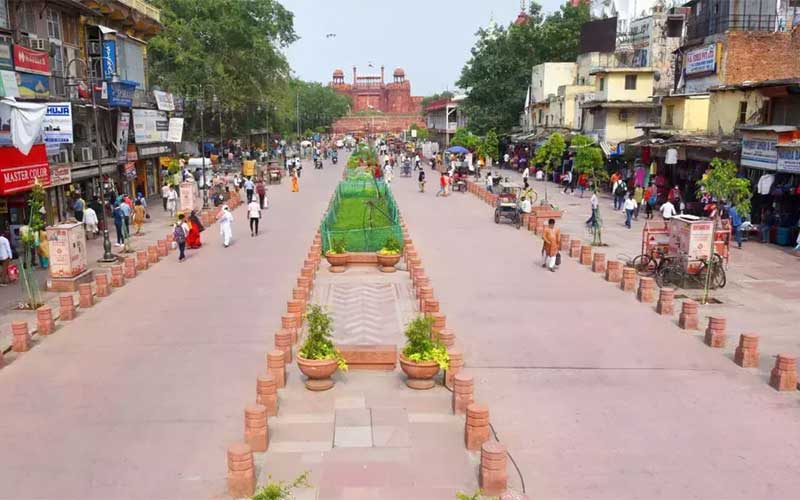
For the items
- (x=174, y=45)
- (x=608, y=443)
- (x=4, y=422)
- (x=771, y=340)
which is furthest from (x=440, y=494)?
(x=174, y=45)

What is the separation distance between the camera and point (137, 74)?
31.5 meters

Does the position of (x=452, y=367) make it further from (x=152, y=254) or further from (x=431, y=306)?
(x=152, y=254)

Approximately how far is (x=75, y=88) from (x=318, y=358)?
19771 mm

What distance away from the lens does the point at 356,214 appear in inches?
965

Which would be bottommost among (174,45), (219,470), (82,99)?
(219,470)

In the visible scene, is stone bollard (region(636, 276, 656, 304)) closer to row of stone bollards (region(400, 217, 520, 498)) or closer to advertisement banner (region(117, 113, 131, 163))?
row of stone bollards (region(400, 217, 520, 498))

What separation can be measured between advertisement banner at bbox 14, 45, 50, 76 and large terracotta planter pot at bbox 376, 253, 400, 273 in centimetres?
1121

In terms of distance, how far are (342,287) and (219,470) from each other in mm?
8743

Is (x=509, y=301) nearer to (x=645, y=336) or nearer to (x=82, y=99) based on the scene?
(x=645, y=336)

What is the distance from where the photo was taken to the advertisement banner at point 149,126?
101ft

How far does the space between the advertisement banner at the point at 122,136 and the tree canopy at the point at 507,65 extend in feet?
106

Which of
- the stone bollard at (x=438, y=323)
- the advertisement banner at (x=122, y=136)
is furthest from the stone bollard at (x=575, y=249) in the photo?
the advertisement banner at (x=122, y=136)

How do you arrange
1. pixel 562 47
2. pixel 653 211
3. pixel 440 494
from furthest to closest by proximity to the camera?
pixel 562 47
pixel 653 211
pixel 440 494

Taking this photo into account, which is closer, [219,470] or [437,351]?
[219,470]
